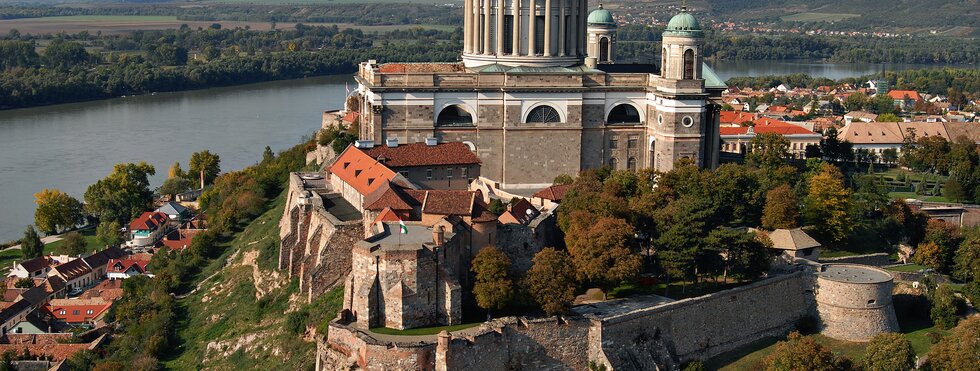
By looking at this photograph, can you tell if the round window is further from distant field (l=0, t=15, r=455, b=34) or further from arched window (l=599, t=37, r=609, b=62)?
distant field (l=0, t=15, r=455, b=34)

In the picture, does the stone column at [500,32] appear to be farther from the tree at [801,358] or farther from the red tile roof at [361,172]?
the tree at [801,358]

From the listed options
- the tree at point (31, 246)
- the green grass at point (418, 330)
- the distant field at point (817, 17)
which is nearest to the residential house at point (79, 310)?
the tree at point (31, 246)

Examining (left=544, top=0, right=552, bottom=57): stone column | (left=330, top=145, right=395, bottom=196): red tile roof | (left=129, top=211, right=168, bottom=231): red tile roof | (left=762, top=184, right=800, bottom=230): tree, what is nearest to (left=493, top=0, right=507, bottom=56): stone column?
(left=544, top=0, right=552, bottom=57): stone column

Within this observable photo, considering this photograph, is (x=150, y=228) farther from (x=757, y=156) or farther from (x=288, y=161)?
(x=757, y=156)

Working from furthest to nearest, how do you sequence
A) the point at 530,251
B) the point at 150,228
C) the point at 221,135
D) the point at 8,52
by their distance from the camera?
1. the point at 8,52
2. the point at 221,135
3. the point at 150,228
4. the point at 530,251

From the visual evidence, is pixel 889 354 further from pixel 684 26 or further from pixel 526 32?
pixel 526 32

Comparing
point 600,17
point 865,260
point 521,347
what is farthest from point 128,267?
point 865,260

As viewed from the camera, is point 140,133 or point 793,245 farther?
point 140,133

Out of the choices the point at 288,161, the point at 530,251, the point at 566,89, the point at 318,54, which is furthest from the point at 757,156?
the point at 318,54
